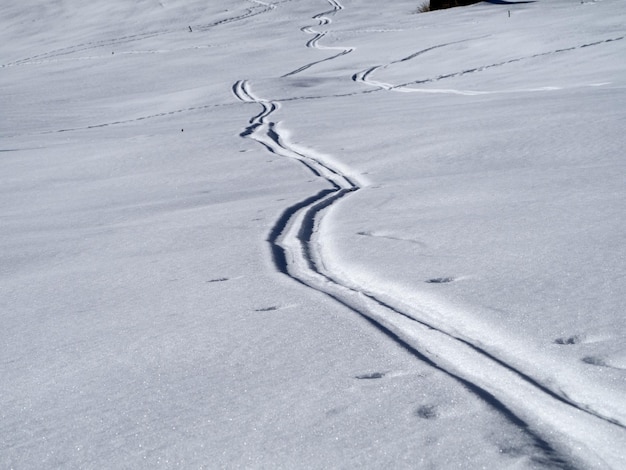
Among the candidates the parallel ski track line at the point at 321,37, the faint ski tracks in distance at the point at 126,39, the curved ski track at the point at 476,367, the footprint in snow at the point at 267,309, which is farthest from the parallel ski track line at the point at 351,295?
the faint ski tracks in distance at the point at 126,39

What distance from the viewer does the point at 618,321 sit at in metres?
1.78

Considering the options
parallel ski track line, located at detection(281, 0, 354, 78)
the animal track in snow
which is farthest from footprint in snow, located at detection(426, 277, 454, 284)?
parallel ski track line, located at detection(281, 0, 354, 78)

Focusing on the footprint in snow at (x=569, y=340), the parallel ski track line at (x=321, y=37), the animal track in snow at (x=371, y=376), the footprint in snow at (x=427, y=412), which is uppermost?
the footprint in snow at (x=427, y=412)

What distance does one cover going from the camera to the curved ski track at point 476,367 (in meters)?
1.31

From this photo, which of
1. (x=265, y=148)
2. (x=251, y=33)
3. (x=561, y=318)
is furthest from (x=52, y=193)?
(x=251, y=33)

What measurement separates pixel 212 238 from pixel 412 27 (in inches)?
508

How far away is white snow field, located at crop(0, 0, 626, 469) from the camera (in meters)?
1.44

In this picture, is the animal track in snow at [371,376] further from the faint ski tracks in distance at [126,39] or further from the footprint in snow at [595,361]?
the faint ski tracks in distance at [126,39]

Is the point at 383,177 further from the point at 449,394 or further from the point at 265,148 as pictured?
the point at 449,394

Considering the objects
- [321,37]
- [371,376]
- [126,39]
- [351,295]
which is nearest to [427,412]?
[371,376]

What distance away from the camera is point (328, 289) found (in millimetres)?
2273

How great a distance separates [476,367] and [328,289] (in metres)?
0.70

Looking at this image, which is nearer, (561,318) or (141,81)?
(561,318)

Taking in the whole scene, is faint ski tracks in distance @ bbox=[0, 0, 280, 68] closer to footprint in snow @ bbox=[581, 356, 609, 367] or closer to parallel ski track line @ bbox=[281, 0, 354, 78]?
parallel ski track line @ bbox=[281, 0, 354, 78]
